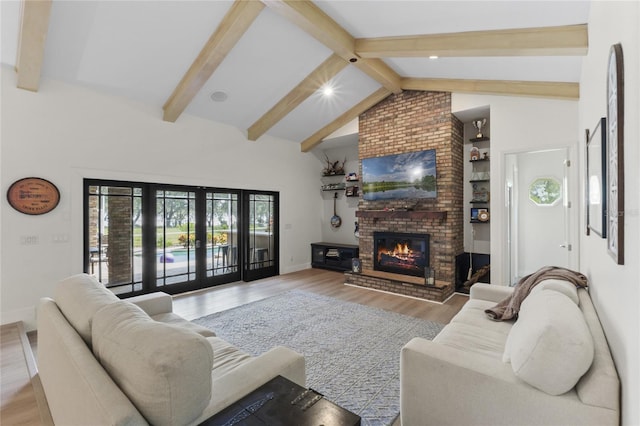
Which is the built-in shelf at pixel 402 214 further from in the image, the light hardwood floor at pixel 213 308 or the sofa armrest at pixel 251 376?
the sofa armrest at pixel 251 376

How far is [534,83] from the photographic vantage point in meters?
4.09

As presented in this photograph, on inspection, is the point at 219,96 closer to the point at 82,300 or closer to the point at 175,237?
the point at 175,237

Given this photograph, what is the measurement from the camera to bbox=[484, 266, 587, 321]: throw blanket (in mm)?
2523

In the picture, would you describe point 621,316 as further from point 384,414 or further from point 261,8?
point 261,8

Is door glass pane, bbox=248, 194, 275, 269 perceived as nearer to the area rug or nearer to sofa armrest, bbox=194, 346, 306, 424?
the area rug

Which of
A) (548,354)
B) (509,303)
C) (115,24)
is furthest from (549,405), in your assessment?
(115,24)

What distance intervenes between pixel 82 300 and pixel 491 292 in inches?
133

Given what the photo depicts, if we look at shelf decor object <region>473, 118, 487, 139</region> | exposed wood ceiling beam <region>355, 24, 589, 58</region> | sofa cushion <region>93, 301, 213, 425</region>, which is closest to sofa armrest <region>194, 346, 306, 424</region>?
sofa cushion <region>93, 301, 213, 425</region>

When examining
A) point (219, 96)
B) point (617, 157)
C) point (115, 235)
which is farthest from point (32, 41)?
point (617, 157)

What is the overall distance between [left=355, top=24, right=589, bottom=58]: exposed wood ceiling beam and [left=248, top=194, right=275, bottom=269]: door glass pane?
12.0 feet

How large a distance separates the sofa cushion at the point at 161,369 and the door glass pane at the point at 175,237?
13.6 ft

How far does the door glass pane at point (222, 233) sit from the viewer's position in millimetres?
5637

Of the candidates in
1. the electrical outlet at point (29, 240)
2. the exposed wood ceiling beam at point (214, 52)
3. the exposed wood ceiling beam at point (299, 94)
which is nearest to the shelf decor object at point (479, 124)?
the exposed wood ceiling beam at point (299, 94)

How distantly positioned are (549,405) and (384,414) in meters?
1.10
